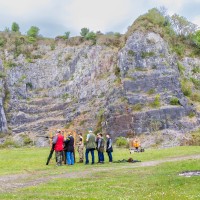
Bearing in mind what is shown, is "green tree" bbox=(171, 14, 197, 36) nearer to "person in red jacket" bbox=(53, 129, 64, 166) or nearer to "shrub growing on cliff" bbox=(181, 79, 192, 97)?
"shrub growing on cliff" bbox=(181, 79, 192, 97)

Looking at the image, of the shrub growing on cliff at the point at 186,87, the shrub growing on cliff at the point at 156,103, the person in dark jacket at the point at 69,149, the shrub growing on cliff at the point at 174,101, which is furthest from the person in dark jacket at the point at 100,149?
the shrub growing on cliff at the point at 186,87

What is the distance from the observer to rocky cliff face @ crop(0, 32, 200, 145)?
210 ft

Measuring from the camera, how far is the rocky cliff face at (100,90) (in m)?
64.1

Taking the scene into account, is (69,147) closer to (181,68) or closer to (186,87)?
(186,87)

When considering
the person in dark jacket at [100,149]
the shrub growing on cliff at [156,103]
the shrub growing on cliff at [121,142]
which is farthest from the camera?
the shrub growing on cliff at [156,103]

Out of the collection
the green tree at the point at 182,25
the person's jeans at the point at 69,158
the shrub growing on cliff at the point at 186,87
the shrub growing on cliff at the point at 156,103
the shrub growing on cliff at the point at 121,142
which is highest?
the green tree at the point at 182,25

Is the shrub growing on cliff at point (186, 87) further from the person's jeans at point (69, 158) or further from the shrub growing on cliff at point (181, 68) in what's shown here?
the person's jeans at point (69, 158)

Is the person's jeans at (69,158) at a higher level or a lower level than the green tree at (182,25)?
lower

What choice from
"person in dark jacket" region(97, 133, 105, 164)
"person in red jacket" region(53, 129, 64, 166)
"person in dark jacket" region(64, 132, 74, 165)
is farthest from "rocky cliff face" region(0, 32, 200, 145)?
"person in red jacket" region(53, 129, 64, 166)

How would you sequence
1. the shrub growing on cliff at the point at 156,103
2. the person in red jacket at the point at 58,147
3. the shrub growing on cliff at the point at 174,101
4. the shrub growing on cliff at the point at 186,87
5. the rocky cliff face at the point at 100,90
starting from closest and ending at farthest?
the person in red jacket at the point at 58,147 → the rocky cliff face at the point at 100,90 → the shrub growing on cliff at the point at 156,103 → the shrub growing on cliff at the point at 174,101 → the shrub growing on cliff at the point at 186,87

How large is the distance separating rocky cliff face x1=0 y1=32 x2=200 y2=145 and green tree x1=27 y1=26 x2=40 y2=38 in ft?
16.9

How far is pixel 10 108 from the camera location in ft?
254

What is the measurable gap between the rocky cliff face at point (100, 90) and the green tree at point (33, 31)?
5.16 meters

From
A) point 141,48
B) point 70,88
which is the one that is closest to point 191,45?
point 141,48
